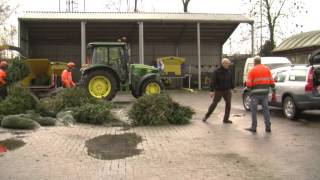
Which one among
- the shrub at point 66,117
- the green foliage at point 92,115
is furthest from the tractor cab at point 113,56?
the green foliage at point 92,115

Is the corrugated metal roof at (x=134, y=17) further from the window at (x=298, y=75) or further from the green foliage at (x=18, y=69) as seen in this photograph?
the window at (x=298, y=75)

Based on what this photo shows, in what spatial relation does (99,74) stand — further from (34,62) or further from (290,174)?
(290,174)

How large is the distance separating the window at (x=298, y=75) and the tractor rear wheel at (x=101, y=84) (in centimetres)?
815

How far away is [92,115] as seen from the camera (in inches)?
565

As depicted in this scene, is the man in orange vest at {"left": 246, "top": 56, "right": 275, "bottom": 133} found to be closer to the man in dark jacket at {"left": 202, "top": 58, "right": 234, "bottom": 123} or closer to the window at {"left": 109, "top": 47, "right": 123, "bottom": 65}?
the man in dark jacket at {"left": 202, "top": 58, "right": 234, "bottom": 123}

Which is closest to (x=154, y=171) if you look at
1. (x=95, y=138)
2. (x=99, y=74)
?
(x=95, y=138)

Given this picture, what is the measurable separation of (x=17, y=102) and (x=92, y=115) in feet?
7.88

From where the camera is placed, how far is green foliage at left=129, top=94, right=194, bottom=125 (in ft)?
46.3

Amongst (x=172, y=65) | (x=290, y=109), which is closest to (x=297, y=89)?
(x=290, y=109)

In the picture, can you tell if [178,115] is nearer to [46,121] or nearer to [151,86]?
[46,121]

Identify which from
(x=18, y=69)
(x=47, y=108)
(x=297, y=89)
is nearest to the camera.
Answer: (x=297, y=89)

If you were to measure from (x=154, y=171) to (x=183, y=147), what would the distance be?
2211 mm

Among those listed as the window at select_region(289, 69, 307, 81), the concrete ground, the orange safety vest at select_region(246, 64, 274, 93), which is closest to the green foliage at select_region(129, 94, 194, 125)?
the concrete ground

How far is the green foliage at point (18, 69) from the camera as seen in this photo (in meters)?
22.2
